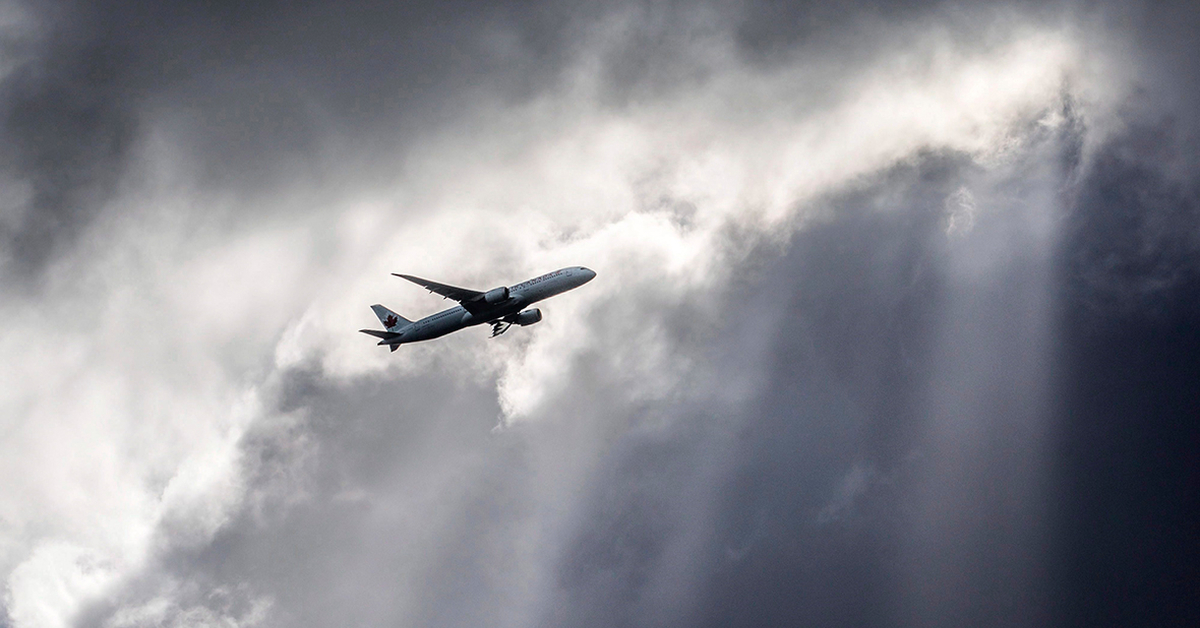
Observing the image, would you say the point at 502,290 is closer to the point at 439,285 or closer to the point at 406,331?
the point at 439,285

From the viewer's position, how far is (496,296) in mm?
150375

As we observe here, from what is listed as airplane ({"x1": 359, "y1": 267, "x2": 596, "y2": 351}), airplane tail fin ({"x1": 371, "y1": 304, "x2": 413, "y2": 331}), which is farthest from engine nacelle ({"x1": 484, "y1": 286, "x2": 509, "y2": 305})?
airplane tail fin ({"x1": 371, "y1": 304, "x2": 413, "y2": 331})

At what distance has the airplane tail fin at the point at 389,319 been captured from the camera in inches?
6758

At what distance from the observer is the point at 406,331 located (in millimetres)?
162375

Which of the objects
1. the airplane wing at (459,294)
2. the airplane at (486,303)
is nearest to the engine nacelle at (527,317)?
the airplane at (486,303)

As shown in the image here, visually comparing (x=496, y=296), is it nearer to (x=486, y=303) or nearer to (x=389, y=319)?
(x=486, y=303)

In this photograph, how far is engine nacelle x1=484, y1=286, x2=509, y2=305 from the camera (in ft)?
494

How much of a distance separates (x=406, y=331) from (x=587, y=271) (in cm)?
3616

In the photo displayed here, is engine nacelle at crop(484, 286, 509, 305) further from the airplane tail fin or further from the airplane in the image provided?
the airplane tail fin

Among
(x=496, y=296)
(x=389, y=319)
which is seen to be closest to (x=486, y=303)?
(x=496, y=296)

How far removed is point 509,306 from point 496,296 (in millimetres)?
4499

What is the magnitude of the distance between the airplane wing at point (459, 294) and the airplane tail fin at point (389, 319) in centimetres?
1927

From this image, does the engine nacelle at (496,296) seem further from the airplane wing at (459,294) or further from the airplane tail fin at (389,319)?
the airplane tail fin at (389,319)

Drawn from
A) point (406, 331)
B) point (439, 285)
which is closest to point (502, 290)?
point (439, 285)
